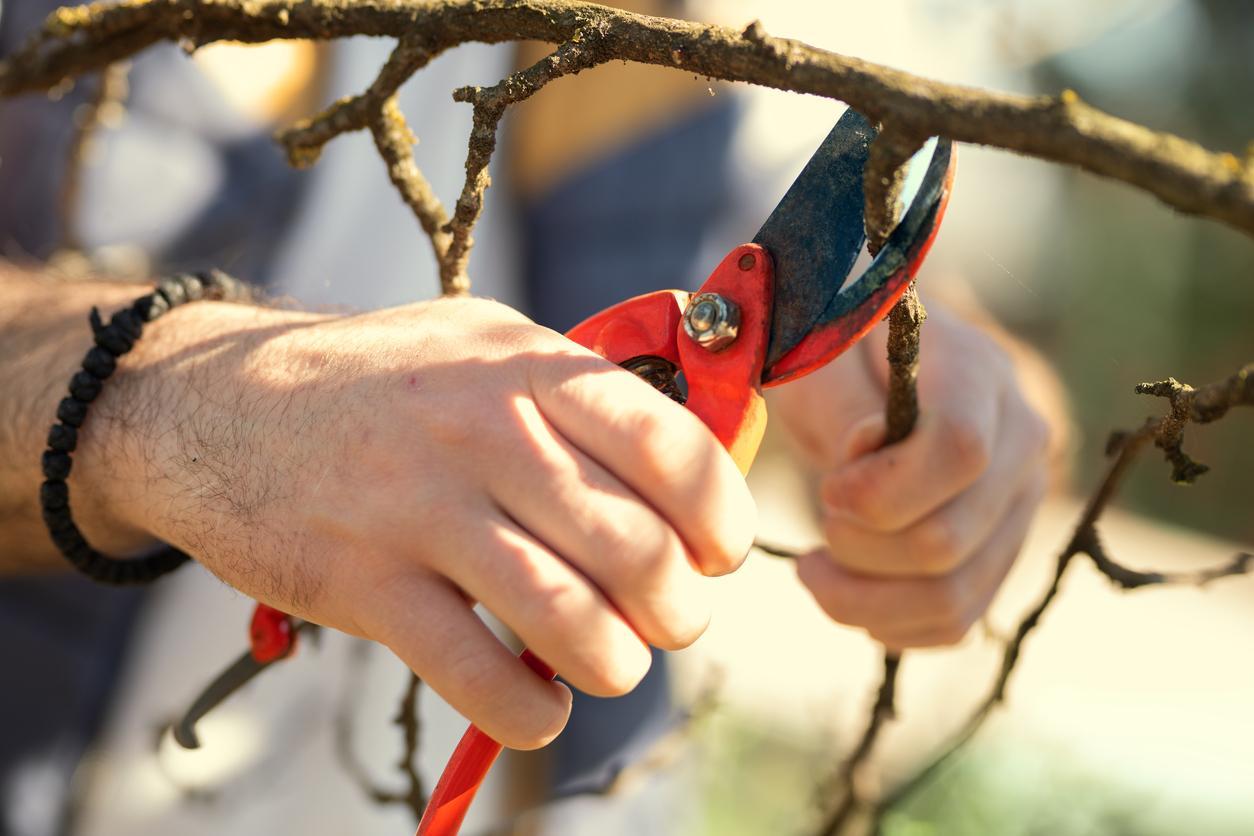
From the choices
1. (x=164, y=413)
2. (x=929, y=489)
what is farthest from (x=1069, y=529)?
(x=164, y=413)

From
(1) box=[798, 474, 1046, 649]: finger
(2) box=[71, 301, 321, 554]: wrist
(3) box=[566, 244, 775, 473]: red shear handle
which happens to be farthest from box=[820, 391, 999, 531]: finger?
(2) box=[71, 301, 321, 554]: wrist

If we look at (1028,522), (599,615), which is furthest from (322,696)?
(599,615)

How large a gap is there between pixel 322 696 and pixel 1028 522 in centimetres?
137

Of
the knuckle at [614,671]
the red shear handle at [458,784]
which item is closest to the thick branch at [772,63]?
the knuckle at [614,671]

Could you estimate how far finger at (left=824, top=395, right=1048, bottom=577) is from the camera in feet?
3.56

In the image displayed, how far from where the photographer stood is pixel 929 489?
1.02 metres

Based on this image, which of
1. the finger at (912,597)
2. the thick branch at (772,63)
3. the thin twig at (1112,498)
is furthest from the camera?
the finger at (912,597)

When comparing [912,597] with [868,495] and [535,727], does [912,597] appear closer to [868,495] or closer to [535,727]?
[868,495]

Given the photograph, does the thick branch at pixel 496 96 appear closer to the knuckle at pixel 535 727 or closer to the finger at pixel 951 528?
the knuckle at pixel 535 727

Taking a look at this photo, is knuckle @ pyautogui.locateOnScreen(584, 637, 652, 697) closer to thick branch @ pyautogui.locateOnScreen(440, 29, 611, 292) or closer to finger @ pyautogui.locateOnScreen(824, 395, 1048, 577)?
thick branch @ pyautogui.locateOnScreen(440, 29, 611, 292)

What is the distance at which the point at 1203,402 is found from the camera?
23.8 inches

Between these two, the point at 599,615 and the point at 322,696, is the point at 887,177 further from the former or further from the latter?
the point at 322,696

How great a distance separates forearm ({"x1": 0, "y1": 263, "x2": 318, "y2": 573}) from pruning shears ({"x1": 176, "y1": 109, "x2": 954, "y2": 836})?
13.4 inches

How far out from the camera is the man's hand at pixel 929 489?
1.03 m
